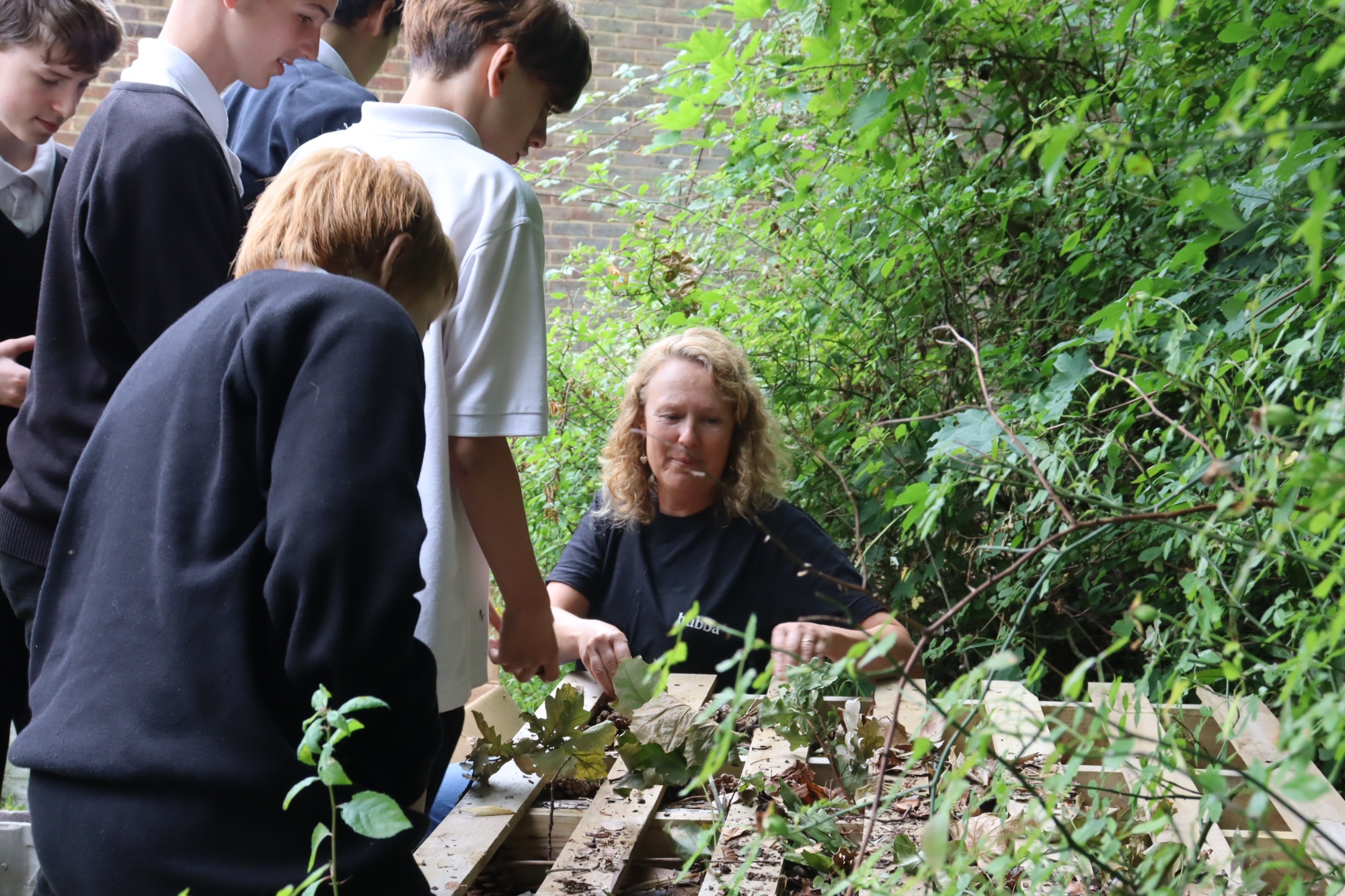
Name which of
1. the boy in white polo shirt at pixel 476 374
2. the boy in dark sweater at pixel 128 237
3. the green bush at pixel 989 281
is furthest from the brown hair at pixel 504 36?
the green bush at pixel 989 281

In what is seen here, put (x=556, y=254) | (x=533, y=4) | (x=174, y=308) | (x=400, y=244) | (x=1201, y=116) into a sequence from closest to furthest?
1. (x=400, y=244)
2. (x=174, y=308)
3. (x=533, y=4)
4. (x=1201, y=116)
5. (x=556, y=254)

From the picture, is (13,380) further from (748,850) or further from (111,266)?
(748,850)

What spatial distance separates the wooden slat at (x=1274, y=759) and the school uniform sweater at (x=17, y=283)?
5.92ft

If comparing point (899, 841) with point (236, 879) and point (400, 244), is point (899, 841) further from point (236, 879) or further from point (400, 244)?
point (400, 244)

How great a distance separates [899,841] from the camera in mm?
1214

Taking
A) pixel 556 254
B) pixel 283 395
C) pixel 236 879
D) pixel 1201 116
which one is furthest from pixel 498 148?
pixel 556 254

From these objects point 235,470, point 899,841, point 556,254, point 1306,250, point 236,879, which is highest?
point 1306,250

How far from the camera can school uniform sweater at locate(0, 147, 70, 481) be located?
1.79 meters

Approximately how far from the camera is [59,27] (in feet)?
5.74

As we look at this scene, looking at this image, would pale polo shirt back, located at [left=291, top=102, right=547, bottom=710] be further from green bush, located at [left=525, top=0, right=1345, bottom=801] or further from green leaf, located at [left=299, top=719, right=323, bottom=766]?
green leaf, located at [left=299, top=719, right=323, bottom=766]

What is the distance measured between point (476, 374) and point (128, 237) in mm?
466

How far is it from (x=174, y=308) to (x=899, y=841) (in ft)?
3.51

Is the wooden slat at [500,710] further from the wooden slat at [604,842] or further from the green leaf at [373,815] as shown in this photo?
the green leaf at [373,815]

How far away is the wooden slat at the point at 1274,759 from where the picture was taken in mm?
1029
